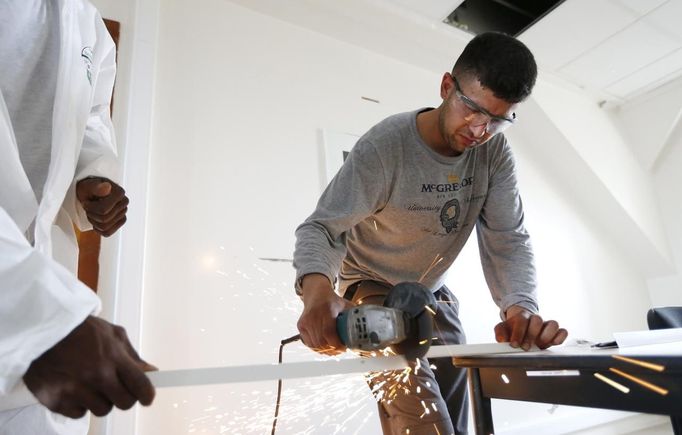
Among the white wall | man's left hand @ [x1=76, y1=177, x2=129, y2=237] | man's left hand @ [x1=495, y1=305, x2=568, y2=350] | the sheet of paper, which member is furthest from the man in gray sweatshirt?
the white wall

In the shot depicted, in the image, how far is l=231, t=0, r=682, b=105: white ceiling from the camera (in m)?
2.85

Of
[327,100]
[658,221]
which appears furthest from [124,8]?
[658,221]

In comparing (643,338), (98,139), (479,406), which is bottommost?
(479,406)

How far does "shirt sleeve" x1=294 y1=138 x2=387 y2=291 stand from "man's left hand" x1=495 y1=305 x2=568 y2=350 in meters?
0.47

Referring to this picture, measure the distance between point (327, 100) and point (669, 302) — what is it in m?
3.68

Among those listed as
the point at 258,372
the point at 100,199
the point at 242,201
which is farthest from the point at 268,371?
the point at 242,201

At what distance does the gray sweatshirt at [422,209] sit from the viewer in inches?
46.6

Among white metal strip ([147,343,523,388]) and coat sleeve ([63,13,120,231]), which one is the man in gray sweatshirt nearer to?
white metal strip ([147,343,523,388])

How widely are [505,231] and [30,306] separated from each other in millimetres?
1213

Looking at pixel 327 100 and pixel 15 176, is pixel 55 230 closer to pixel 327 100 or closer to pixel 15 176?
pixel 15 176

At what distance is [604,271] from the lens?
157 inches

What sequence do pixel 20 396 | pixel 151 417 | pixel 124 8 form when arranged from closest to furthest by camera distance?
pixel 20 396
pixel 151 417
pixel 124 8

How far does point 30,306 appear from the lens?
476mm

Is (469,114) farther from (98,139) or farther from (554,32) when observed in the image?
(554,32)
